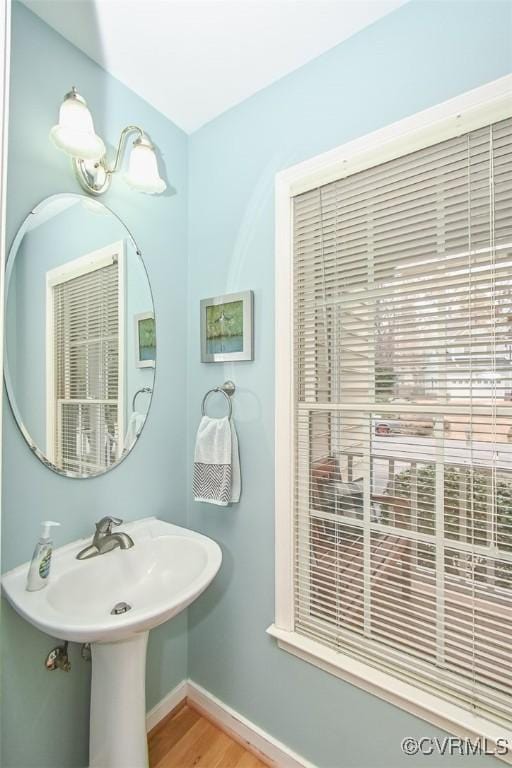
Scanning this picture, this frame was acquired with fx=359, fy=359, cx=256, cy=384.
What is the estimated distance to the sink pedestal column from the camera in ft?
3.63

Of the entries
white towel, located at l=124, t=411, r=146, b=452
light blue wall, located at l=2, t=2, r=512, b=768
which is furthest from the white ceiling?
white towel, located at l=124, t=411, r=146, b=452

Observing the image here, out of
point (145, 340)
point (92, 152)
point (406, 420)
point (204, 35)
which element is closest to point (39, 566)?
point (145, 340)

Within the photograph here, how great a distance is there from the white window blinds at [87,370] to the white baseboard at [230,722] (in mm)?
1096

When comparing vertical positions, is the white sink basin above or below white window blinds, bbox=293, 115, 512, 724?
below

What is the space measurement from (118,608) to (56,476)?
18.6 inches

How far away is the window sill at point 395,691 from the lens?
37.7 inches

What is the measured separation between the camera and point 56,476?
1204mm

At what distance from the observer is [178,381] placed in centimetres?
163

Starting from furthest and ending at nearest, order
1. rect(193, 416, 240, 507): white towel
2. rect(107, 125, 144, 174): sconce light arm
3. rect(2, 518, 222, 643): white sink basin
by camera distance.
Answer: rect(193, 416, 240, 507): white towel
rect(107, 125, 144, 174): sconce light arm
rect(2, 518, 222, 643): white sink basin

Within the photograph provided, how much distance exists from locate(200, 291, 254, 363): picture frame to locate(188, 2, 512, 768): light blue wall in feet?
0.12

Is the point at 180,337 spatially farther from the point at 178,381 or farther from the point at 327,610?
the point at 327,610

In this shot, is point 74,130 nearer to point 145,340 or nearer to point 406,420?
point 145,340

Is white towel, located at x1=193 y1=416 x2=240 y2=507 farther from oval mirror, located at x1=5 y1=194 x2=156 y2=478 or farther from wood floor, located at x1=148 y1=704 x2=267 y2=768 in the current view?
wood floor, located at x1=148 y1=704 x2=267 y2=768

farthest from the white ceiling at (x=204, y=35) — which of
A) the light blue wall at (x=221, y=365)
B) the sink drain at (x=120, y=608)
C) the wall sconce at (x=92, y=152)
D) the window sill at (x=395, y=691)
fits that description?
the window sill at (x=395, y=691)
